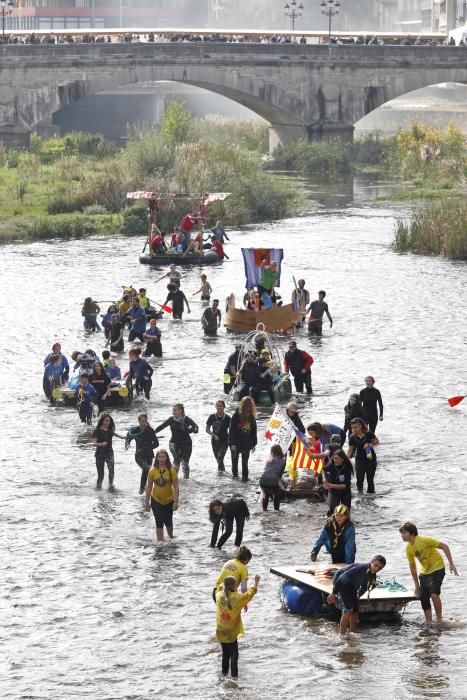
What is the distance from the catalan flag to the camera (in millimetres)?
26125

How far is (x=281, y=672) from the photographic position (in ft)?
64.5

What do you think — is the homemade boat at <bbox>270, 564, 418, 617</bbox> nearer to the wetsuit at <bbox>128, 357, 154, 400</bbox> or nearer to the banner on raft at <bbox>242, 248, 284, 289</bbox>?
the wetsuit at <bbox>128, 357, 154, 400</bbox>

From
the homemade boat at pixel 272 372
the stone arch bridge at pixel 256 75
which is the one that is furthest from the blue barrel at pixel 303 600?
the stone arch bridge at pixel 256 75

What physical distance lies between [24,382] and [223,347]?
6.37 meters

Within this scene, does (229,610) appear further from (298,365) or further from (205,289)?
(205,289)

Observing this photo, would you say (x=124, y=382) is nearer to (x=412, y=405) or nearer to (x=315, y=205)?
(x=412, y=405)

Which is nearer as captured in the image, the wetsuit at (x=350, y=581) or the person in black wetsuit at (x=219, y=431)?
the wetsuit at (x=350, y=581)

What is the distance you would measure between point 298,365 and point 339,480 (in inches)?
377

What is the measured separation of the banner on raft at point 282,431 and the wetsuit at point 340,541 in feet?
15.3

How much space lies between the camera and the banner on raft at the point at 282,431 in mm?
26219

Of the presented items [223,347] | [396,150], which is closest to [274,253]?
[223,347]

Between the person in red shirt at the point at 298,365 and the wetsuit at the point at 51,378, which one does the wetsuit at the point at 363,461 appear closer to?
the person in red shirt at the point at 298,365

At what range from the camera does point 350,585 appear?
19.9 meters

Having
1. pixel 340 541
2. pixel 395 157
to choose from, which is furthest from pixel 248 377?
pixel 395 157
